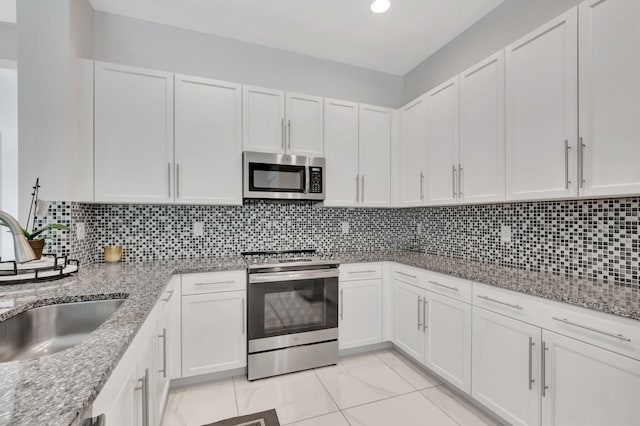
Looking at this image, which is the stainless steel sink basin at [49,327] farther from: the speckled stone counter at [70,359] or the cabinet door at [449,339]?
the cabinet door at [449,339]

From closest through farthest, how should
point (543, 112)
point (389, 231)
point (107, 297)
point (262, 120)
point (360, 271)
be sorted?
1. point (107, 297)
2. point (543, 112)
3. point (262, 120)
4. point (360, 271)
5. point (389, 231)

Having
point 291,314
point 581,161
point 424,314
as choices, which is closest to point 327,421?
point 291,314

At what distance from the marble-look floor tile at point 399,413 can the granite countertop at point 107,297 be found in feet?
2.97

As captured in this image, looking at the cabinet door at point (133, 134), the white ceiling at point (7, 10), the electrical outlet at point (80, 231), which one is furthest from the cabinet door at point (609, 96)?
the white ceiling at point (7, 10)

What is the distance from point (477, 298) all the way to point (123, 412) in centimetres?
190

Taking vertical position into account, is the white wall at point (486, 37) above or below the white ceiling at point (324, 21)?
below

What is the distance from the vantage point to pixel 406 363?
258 cm

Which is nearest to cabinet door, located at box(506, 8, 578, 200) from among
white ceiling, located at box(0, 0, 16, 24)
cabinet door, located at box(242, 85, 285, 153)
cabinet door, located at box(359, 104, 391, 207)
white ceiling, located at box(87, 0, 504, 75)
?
white ceiling, located at box(87, 0, 504, 75)

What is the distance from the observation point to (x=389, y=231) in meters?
3.40

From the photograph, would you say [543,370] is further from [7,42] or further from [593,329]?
[7,42]

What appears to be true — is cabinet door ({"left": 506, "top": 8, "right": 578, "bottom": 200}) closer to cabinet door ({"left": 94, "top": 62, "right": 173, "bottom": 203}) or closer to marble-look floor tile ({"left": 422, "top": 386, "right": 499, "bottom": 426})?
marble-look floor tile ({"left": 422, "top": 386, "right": 499, "bottom": 426})

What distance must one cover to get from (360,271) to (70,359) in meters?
2.15

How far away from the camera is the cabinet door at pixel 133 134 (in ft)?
7.07

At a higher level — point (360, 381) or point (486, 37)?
point (486, 37)
